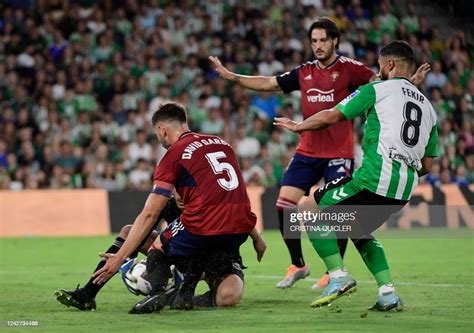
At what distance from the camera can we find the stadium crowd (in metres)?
20.4

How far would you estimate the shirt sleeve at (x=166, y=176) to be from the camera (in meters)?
8.34

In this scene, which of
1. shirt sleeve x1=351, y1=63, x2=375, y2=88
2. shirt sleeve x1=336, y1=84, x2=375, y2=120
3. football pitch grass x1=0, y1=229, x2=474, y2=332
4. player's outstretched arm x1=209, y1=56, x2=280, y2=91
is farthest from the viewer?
player's outstretched arm x1=209, y1=56, x2=280, y2=91

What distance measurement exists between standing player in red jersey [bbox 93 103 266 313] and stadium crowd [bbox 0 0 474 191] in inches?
441

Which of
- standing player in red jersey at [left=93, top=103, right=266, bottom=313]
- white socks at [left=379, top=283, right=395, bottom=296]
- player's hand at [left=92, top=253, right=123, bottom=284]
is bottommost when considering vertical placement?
white socks at [left=379, top=283, right=395, bottom=296]

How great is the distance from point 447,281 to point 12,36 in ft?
45.1

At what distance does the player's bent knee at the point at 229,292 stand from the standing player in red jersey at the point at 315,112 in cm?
181

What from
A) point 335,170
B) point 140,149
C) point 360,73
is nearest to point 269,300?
point 335,170

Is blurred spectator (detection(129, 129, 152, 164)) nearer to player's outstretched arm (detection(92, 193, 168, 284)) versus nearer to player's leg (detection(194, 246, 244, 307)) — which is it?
player's leg (detection(194, 246, 244, 307))

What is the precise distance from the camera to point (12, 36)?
22312mm

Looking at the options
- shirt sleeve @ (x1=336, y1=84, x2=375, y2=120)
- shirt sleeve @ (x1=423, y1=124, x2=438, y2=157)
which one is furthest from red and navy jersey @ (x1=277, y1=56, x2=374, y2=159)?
shirt sleeve @ (x1=336, y1=84, x2=375, y2=120)

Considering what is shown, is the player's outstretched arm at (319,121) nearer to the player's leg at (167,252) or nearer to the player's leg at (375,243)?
the player's leg at (375,243)

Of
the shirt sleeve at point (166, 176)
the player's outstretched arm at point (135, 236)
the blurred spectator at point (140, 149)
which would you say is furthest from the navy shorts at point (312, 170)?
the blurred spectator at point (140, 149)

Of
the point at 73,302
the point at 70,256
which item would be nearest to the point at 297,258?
the point at 73,302

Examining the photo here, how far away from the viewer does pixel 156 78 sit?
877 inches
